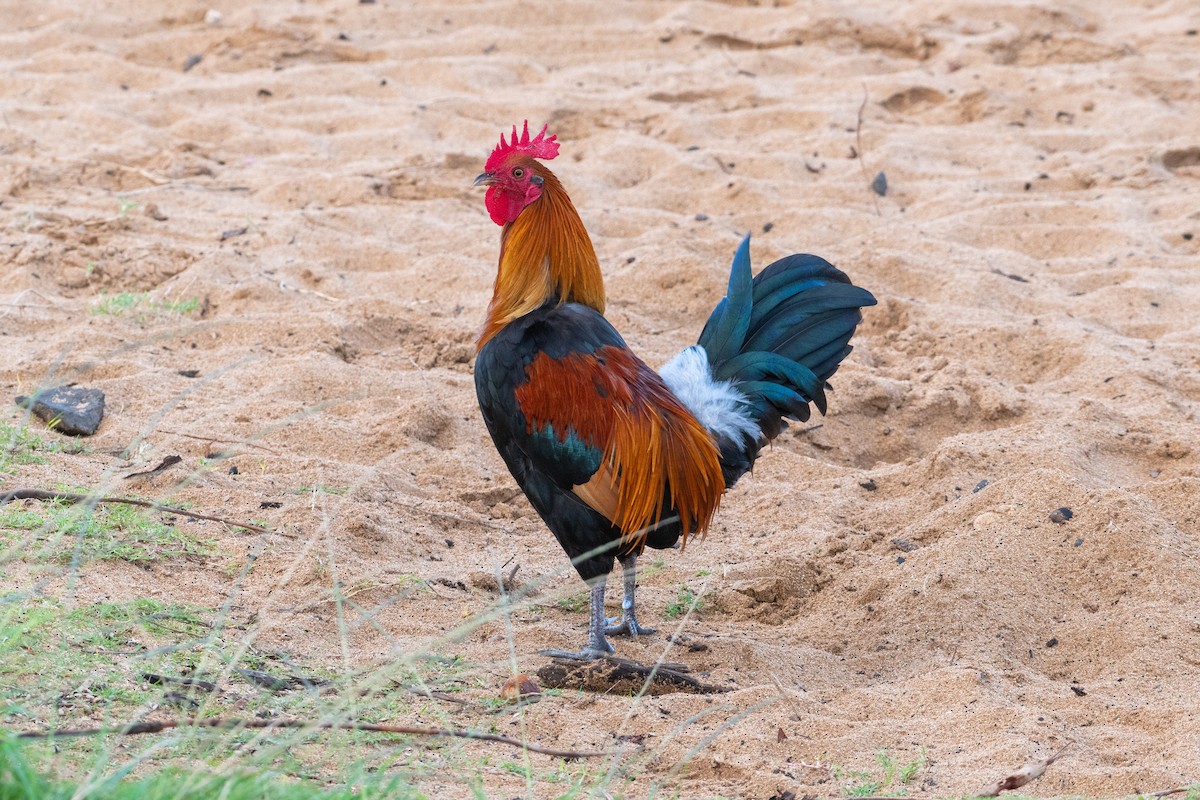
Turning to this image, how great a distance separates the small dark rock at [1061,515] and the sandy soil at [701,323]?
76 millimetres

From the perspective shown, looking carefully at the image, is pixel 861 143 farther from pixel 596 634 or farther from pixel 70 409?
pixel 70 409

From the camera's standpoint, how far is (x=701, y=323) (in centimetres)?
552

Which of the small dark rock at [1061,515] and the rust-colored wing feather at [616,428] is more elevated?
the rust-colored wing feather at [616,428]

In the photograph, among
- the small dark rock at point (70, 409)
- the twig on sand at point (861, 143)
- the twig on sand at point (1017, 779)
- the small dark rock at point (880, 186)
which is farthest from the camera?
the small dark rock at point (880, 186)

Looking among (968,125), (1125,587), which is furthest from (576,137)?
(1125,587)

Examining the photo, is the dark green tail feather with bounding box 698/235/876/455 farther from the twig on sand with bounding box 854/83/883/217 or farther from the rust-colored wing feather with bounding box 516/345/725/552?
the twig on sand with bounding box 854/83/883/217

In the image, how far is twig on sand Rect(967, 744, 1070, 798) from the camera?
2.66m

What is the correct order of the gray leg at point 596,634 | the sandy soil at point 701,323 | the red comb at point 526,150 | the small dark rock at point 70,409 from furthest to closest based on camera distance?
the small dark rock at point 70,409 < the red comb at point 526,150 < the gray leg at point 596,634 < the sandy soil at point 701,323

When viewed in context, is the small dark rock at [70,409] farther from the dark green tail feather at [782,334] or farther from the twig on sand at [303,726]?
the dark green tail feather at [782,334]

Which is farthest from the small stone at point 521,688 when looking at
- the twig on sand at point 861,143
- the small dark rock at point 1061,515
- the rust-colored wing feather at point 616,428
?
the twig on sand at point 861,143

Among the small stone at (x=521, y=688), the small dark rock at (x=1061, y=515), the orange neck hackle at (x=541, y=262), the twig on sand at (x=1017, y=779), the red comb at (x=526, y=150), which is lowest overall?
the small stone at (x=521, y=688)

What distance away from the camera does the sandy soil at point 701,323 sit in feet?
10.8

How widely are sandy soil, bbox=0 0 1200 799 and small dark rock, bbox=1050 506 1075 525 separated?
8 cm

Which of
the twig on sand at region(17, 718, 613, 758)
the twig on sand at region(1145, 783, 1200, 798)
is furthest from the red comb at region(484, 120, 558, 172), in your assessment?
the twig on sand at region(1145, 783, 1200, 798)
